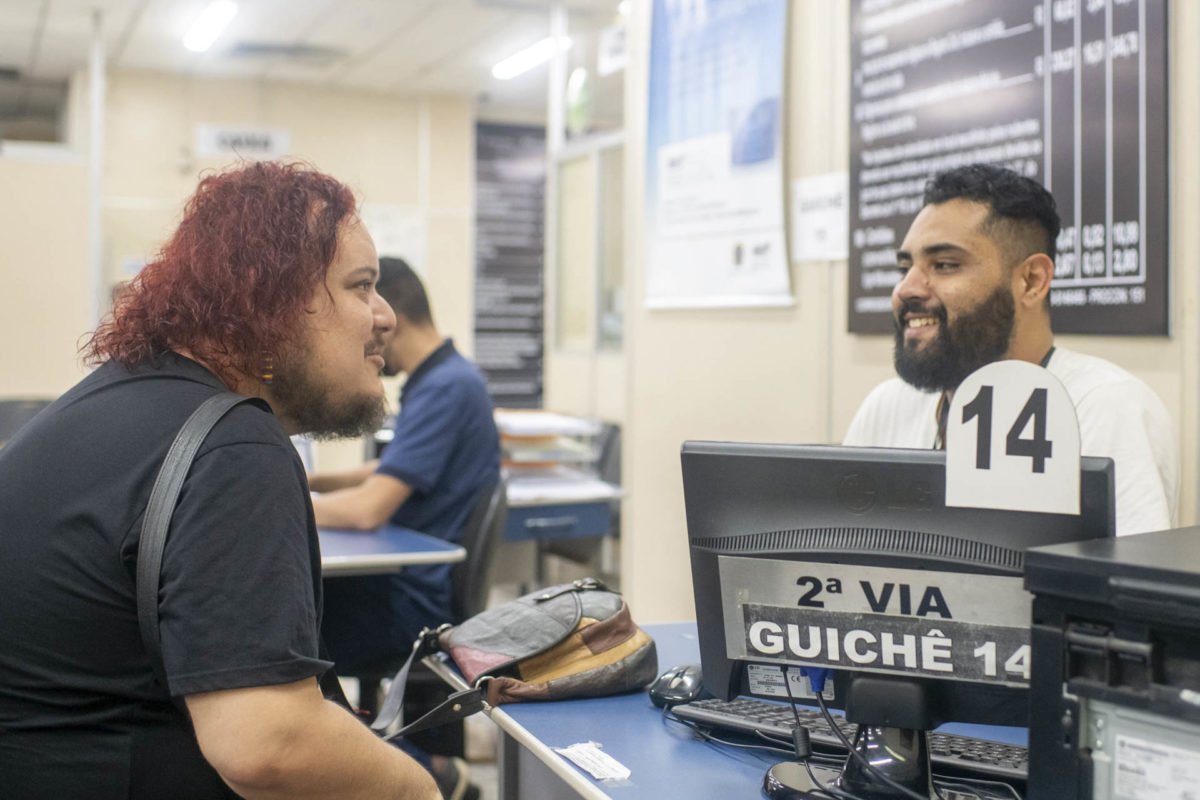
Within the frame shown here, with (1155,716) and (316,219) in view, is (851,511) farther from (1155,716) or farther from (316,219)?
(316,219)

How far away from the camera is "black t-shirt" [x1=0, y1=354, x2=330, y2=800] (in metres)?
1.12

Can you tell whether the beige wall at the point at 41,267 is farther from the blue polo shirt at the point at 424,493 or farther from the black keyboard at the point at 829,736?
the black keyboard at the point at 829,736

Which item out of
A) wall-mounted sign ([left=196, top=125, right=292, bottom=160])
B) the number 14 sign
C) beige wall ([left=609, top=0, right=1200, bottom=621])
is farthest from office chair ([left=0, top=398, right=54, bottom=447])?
the number 14 sign

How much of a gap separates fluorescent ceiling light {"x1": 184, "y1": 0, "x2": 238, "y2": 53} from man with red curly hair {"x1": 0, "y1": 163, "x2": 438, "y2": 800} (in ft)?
17.6

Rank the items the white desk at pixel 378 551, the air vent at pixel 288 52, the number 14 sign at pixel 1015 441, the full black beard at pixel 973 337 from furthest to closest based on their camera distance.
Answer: the air vent at pixel 288 52 < the white desk at pixel 378 551 < the full black beard at pixel 973 337 < the number 14 sign at pixel 1015 441

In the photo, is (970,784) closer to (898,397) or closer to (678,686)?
(678,686)

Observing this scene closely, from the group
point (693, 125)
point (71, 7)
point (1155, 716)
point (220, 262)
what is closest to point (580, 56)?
point (71, 7)

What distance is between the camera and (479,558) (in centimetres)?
284

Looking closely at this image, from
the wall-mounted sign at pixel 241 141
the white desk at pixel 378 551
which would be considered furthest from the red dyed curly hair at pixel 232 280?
the wall-mounted sign at pixel 241 141

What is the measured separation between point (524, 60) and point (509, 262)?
168 centimetres

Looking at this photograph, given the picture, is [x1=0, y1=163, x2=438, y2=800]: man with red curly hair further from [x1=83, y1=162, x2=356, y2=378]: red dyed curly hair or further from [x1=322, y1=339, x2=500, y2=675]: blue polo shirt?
[x1=322, y1=339, x2=500, y2=675]: blue polo shirt

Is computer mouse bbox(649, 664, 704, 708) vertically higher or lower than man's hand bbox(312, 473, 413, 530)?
lower

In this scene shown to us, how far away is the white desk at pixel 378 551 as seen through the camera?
2646 millimetres

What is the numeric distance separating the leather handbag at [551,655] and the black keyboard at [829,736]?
0.47 ft
